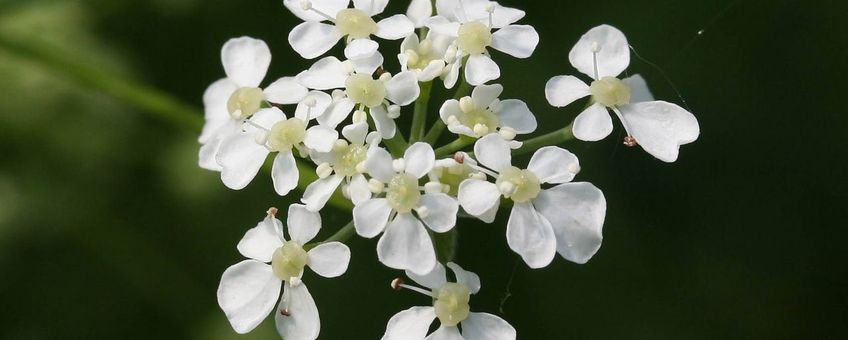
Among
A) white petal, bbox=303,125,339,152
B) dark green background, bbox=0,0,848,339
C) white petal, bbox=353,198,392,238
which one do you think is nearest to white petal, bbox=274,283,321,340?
white petal, bbox=353,198,392,238

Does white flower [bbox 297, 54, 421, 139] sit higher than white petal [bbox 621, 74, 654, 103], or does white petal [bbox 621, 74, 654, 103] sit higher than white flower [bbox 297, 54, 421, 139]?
white flower [bbox 297, 54, 421, 139]

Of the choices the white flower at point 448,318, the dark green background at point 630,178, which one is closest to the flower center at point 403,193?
the white flower at point 448,318

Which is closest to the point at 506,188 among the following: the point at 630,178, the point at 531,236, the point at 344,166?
the point at 531,236

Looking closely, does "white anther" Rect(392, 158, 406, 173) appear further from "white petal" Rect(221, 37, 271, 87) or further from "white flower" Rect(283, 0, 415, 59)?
"white petal" Rect(221, 37, 271, 87)

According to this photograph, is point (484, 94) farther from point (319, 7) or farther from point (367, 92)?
point (319, 7)

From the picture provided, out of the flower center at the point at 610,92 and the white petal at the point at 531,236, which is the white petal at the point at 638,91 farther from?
the white petal at the point at 531,236

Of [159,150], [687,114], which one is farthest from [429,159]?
[159,150]
